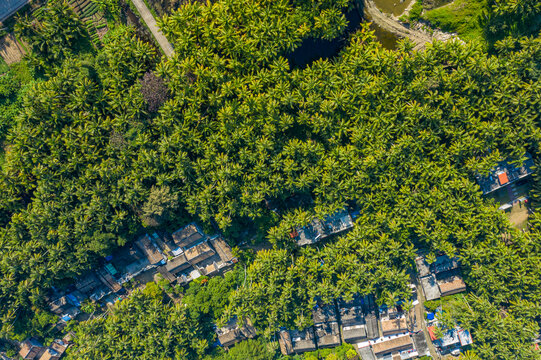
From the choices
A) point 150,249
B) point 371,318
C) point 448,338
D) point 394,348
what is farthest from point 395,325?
point 150,249

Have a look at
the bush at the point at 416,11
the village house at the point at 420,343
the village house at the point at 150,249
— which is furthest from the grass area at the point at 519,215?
the village house at the point at 150,249

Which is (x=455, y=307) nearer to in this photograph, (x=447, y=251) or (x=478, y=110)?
(x=447, y=251)

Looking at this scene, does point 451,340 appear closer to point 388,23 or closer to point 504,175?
point 504,175

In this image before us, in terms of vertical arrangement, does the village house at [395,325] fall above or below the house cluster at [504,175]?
below

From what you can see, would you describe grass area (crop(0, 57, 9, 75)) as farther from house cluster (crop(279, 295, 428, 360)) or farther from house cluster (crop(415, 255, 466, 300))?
house cluster (crop(415, 255, 466, 300))

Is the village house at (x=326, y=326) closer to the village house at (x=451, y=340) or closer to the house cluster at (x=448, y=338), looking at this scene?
the house cluster at (x=448, y=338)

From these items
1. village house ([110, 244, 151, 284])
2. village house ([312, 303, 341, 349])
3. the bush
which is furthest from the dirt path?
village house ([110, 244, 151, 284])

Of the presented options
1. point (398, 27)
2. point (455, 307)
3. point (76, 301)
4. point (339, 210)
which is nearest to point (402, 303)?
point (455, 307)
